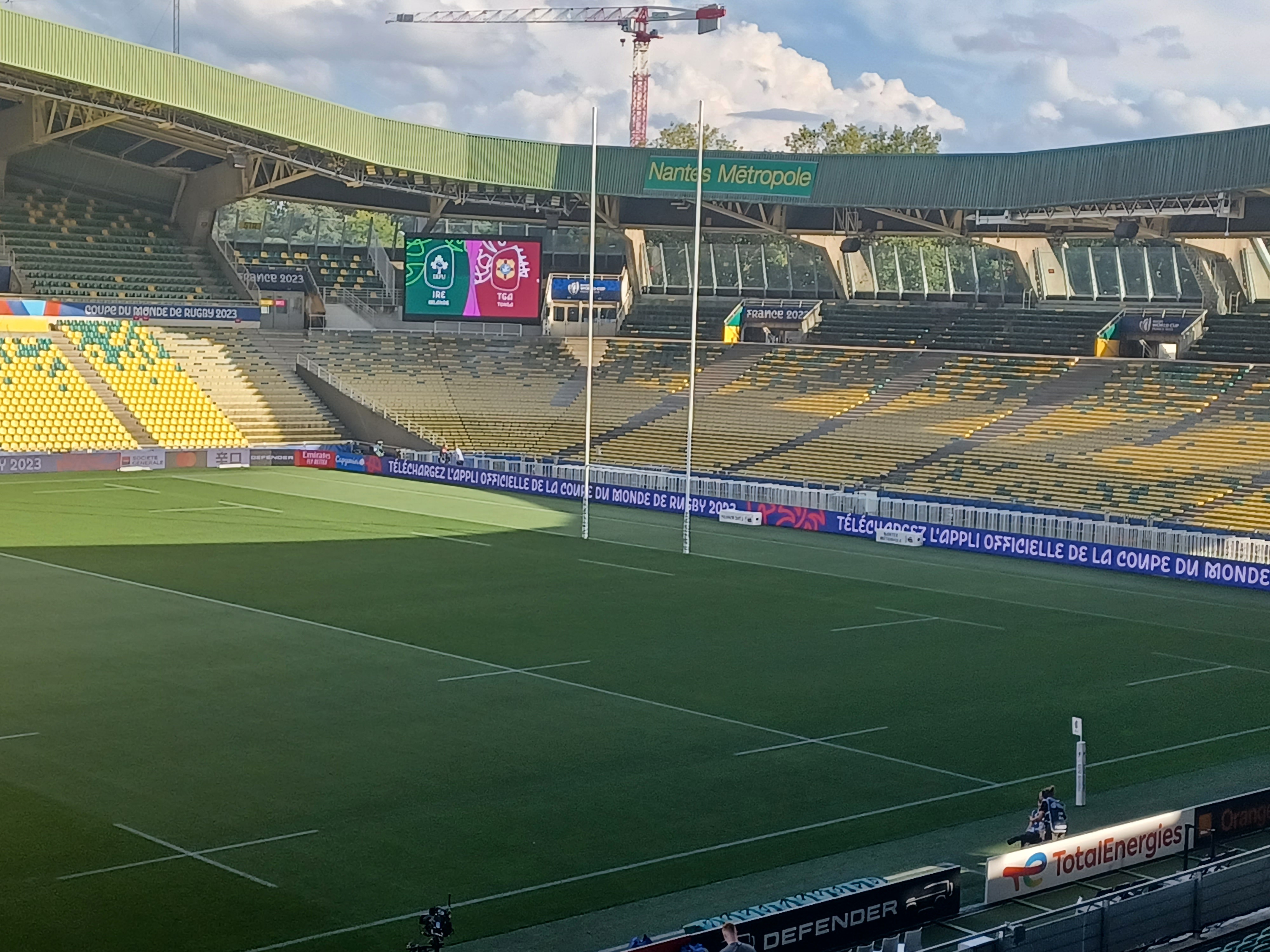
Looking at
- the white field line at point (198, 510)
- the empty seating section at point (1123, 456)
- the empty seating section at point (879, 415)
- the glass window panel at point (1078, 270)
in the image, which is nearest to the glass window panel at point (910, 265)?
the empty seating section at point (879, 415)

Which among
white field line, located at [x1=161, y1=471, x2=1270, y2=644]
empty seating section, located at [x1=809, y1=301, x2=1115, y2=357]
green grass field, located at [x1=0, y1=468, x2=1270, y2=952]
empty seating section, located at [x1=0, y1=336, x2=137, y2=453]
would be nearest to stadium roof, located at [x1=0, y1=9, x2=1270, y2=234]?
empty seating section, located at [x1=809, y1=301, x2=1115, y2=357]

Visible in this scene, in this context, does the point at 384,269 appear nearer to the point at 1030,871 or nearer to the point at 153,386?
the point at 153,386

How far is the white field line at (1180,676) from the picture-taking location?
2780cm

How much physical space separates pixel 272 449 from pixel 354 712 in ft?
134

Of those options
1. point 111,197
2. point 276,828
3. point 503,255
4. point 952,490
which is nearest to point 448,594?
point 276,828

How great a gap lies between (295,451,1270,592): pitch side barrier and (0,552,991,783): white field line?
66.0ft

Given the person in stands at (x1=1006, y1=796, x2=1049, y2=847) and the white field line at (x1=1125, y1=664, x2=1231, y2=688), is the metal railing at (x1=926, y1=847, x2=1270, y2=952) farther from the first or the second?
the white field line at (x1=1125, y1=664, x2=1231, y2=688)

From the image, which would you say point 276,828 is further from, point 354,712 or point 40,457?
point 40,457

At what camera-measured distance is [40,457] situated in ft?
189

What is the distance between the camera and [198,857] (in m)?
17.3

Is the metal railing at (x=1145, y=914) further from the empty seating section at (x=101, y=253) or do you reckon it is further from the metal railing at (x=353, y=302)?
the metal railing at (x=353, y=302)

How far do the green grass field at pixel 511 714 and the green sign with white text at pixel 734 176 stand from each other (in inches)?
981

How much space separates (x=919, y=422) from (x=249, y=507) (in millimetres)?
25299

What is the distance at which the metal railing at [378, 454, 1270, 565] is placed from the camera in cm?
4097
